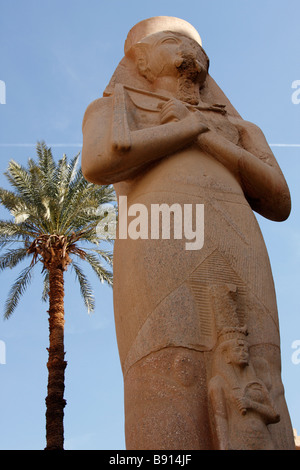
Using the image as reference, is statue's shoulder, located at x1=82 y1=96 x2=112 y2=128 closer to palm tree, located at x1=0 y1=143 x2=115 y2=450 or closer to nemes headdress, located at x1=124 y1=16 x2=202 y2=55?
nemes headdress, located at x1=124 y1=16 x2=202 y2=55

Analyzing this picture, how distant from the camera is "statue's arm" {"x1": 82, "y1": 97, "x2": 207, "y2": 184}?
4359 mm

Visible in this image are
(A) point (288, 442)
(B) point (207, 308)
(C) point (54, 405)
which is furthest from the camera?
(C) point (54, 405)

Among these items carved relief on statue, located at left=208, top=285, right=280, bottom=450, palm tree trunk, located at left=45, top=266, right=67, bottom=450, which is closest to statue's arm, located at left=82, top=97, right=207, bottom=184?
carved relief on statue, located at left=208, top=285, right=280, bottom=450

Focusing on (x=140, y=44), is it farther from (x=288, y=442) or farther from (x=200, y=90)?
(x=288, y=442)

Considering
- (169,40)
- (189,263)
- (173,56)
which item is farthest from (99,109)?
(189,263)

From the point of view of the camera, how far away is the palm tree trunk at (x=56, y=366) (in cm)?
1302

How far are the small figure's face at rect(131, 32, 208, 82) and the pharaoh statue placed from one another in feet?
0.04

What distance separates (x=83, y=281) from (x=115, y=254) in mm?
12631

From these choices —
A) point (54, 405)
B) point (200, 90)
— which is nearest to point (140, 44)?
point (200, 90)

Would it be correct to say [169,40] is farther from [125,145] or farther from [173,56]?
[125,145]

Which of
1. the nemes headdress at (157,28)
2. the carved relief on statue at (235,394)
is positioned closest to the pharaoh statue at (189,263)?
the carved relief on statue at (235,394)

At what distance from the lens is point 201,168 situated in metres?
4.49

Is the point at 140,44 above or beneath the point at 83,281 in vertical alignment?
beneath

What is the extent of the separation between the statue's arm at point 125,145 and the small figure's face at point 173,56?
28.4 inches
